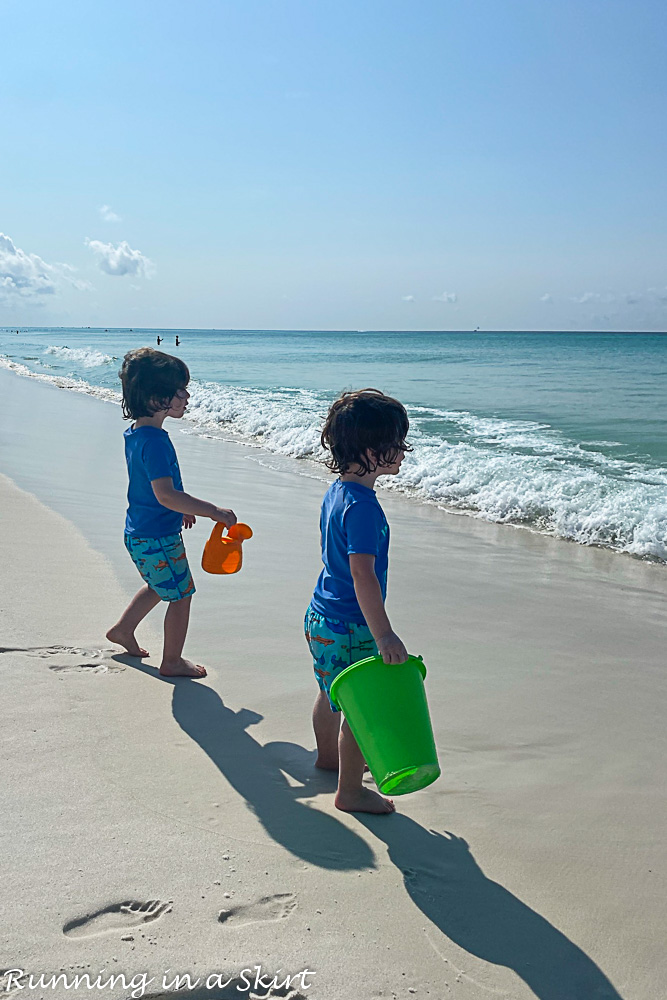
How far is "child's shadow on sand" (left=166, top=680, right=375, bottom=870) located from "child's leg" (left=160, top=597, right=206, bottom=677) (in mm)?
67

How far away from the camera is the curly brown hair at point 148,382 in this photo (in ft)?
11.0

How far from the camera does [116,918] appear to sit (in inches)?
71.7

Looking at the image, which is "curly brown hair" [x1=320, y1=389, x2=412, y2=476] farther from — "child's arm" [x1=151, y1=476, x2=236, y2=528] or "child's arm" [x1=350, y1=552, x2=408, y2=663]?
"child's arm" [x1=151, y1=476, x2=236, y2=528]

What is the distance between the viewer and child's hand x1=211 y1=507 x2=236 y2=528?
313cm

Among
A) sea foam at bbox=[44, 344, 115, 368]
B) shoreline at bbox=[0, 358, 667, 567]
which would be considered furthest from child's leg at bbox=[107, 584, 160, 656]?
sea foam at bbox=[44, 344, 115, 368]

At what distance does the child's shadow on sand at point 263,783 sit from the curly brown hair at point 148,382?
3.91ft

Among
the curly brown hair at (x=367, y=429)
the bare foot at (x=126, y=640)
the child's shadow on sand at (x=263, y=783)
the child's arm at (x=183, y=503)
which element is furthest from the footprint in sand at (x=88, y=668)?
the curly brown hair at (x=367, y=429)

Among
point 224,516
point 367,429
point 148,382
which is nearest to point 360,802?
point 367,429

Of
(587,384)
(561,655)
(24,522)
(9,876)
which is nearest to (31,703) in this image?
(9,876)

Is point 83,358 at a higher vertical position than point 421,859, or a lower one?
higher

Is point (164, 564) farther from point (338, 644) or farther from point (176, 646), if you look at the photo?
point (338, 644)

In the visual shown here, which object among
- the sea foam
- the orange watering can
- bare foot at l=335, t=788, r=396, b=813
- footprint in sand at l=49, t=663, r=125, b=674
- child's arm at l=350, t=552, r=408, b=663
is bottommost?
bare foot at l=335, t=788, r=396, b=813

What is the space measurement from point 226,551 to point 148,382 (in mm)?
797

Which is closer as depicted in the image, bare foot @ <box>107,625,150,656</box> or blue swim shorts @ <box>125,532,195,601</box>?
blue swim shorts @ <box>125,532,195,601</box>
